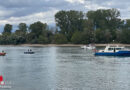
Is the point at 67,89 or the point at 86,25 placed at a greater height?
the point at 86,25

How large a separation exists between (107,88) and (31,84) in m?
11.5

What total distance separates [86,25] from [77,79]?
152 m

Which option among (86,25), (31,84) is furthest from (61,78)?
(86,25)

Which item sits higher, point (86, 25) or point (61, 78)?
point (86, 25)

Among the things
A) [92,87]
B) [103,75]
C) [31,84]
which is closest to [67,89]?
[92,87]

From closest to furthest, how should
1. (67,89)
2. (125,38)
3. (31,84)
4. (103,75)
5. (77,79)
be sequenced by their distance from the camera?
1. (67,89)
2. (31,84)
3. (77,79)
4. (103,75)
5. (125,38)

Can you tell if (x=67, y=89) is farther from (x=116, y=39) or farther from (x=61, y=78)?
(x=116, y=39)

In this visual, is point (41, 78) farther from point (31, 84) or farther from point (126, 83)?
point (126, 83)

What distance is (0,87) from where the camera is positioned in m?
39.5

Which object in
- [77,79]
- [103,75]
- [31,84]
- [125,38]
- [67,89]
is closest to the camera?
[67,89]

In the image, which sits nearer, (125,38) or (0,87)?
(0,87)

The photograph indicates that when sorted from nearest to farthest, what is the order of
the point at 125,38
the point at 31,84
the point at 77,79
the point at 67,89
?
the point at 67,89, the point at 31,84, the point at 77,79, the point at 125,38

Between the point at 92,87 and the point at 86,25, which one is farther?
the point at 86,25

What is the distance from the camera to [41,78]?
4772 centimetres
